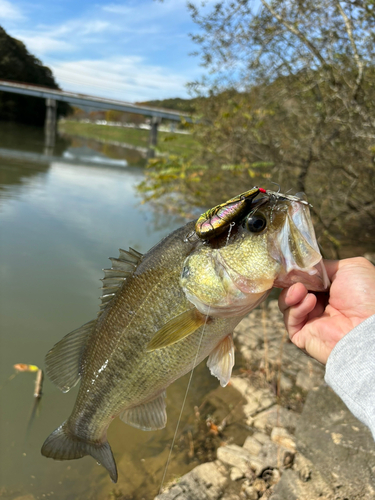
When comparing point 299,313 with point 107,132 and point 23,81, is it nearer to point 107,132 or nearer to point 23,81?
point 23,81

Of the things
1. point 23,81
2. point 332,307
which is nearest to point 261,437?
point 332,307

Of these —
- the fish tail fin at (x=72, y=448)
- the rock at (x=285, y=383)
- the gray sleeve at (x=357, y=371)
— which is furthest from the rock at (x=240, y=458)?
the gray sleeve at (x=357, y=371)

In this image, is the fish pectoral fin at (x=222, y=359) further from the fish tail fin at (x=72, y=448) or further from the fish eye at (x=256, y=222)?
the fish tail fin at (x=72, y=448)

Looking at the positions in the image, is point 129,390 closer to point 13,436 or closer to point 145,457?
point 145,457

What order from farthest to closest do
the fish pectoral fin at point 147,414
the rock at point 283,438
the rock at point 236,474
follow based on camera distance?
the rock at point 283,438 → the rock at point 236,474 → the fish pectoral fin at point 147,414

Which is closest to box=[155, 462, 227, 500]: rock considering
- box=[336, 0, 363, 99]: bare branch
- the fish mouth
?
the fish mouth

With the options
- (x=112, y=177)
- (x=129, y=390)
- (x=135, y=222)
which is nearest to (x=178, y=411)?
(x=129, y=390)

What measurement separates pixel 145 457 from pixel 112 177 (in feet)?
55.6

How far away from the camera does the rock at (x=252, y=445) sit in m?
3.89

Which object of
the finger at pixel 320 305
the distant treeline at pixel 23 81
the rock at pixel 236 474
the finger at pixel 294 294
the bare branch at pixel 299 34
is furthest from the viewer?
the distant treeline at pixel 23 81

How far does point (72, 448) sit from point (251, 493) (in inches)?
83.2

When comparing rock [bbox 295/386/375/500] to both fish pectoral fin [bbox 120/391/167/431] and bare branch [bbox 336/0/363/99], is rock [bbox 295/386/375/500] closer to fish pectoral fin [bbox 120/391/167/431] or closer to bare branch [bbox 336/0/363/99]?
fish pectoral fin [bbox 120/391/167/431]

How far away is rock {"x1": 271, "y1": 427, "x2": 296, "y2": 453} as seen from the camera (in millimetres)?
3867

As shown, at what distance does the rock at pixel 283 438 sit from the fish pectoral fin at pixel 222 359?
243 centimetres
